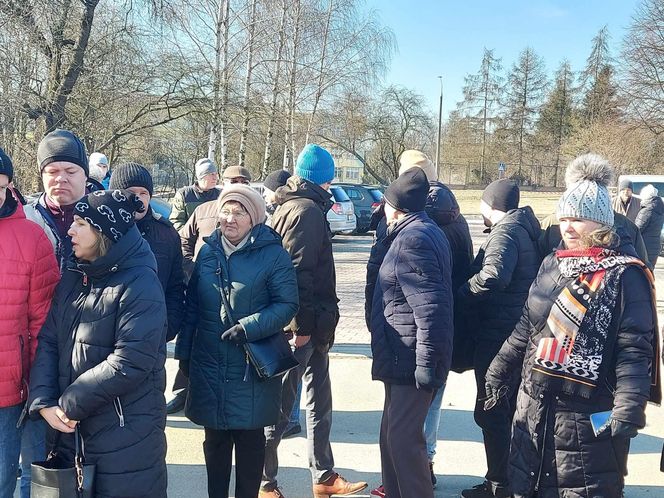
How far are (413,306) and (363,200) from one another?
17.8 meters

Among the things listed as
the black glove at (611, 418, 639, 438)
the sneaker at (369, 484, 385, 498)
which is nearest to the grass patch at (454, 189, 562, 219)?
the sneaker at (369, 484, 385, 498)

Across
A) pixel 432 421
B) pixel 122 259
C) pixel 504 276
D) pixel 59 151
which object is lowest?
pixel 432 421

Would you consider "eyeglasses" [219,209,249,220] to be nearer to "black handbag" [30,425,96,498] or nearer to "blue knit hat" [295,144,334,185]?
"blue knit hat" [295,144,334,185]

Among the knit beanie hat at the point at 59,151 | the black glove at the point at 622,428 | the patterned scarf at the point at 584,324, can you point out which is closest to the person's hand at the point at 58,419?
the knit beanie hat at the point at 59,151

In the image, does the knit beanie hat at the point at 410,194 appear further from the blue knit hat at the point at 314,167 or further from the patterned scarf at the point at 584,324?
the patterned scarf at the point at 584,324

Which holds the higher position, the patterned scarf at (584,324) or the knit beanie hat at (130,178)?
the knit beanie hat at (130,178)

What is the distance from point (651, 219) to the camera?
9.58 meters

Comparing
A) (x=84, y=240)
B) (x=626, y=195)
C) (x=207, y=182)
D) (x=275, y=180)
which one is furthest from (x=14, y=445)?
(x=626, y=195)

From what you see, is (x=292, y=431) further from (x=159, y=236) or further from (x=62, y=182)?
(x=62, y=182)

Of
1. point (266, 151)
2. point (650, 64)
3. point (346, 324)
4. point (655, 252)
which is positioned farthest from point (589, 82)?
point (346, 324)

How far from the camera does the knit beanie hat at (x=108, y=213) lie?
251cm

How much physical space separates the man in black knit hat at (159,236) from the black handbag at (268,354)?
51cm

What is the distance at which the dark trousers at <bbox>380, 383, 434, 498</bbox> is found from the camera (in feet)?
10.4

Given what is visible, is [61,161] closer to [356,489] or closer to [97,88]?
[356,489]
